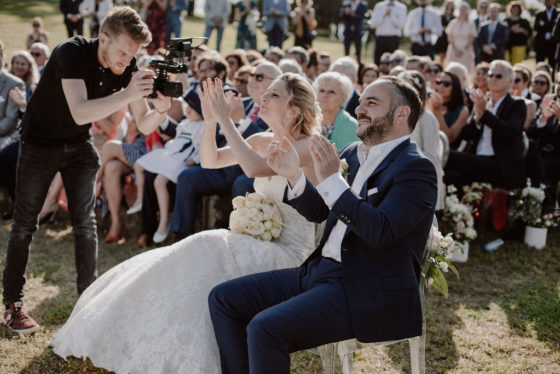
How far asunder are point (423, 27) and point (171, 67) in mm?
9181

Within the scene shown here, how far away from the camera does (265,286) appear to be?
2766 millimetres

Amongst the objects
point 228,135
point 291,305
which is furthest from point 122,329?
point 228,135

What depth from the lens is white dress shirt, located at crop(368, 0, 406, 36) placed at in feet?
38.1

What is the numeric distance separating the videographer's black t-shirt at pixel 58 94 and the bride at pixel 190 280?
0.74 m

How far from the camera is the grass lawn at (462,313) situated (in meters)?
3.42

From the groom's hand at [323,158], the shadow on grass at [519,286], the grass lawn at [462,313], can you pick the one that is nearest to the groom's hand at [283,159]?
the groom's hand at [323,158]

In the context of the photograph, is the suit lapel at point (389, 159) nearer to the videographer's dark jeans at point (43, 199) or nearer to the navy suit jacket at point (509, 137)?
the videographer's dark jeans at point (43, 199)

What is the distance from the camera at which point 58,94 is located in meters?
3.42

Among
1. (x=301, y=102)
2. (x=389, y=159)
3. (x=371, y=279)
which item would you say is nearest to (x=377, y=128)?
(x=389, y=159)

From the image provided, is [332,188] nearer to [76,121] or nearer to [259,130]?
[76,121]

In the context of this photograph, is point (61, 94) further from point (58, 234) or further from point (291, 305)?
point (58, 234)

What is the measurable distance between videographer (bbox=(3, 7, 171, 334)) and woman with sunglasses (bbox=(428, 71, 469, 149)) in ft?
11.1

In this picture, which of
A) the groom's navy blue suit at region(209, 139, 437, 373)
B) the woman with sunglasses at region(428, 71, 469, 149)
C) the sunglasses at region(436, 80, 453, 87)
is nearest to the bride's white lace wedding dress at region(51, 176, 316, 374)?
the groom's navy blue suit at region(209, 139, 437, 373)

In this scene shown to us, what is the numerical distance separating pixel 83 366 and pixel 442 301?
2652 mm
